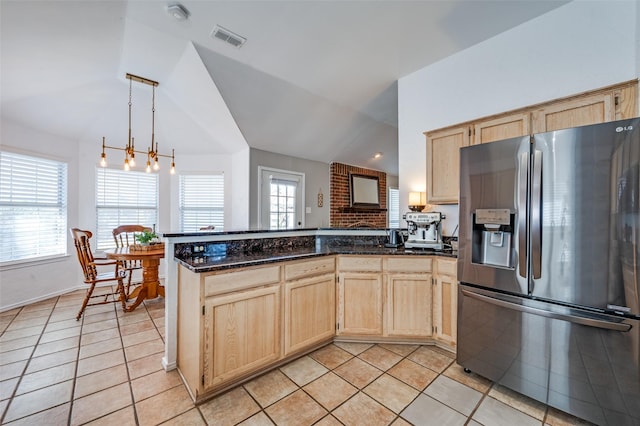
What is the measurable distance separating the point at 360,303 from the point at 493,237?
49.1 inches

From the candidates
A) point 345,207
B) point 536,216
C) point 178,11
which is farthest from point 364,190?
point 178,11

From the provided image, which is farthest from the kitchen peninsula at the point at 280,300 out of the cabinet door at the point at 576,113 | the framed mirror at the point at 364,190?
the framed mirror at the point at 364,190

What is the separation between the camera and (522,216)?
172 centimetres

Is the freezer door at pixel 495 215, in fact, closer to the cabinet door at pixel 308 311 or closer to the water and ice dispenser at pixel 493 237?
the water and ice dispenser at pixel 493 237

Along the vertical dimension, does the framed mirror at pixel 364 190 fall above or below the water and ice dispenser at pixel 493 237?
above

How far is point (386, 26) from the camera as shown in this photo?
254 cm

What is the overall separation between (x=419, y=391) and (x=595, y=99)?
2515 mm

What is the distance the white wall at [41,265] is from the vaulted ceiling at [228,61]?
0.18 meters

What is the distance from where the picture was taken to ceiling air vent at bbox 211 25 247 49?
8.32 ft

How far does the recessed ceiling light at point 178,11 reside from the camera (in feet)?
7.34

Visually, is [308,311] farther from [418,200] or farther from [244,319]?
[418,200]

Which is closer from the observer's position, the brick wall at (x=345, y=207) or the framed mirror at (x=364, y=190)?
the brick wall at (x=345, y=207)

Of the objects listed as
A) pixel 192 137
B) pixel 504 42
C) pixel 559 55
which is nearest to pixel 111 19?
pixel 192 137

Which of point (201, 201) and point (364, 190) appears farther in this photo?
point (364, 190)
